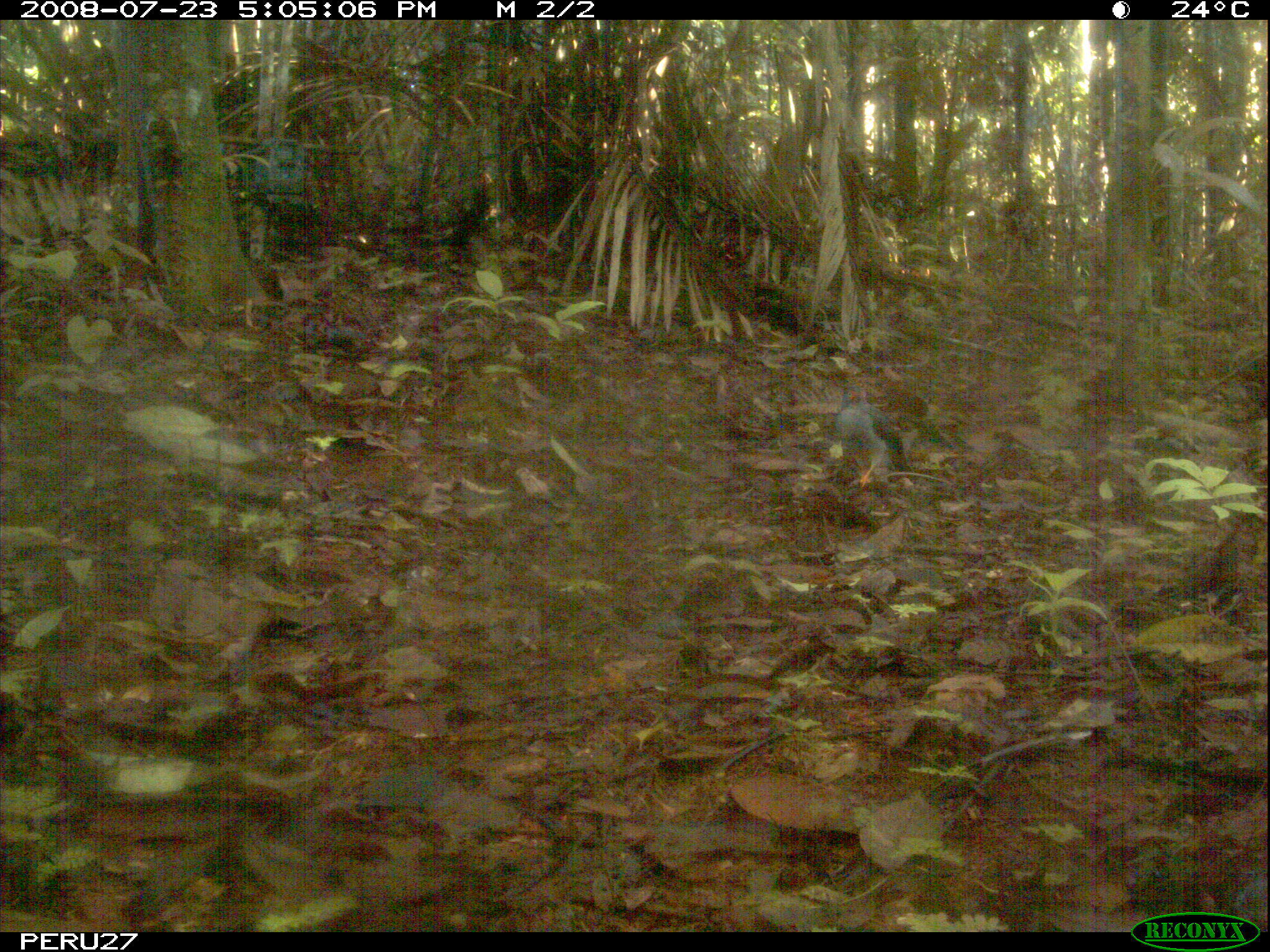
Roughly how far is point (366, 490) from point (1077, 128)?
7.29 feet

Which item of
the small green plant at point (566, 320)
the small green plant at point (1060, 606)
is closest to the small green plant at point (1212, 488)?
the small green plant at point (1060, 606)

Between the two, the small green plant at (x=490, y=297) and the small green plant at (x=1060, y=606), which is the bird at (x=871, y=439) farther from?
the small green plant at (x=490, y=297)

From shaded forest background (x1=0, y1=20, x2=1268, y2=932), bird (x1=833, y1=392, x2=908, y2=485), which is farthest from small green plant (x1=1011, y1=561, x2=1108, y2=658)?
bird (x1=833, y1=392, x2=908, y2=485)

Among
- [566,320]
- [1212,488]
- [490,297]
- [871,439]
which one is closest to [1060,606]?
[1212,488]

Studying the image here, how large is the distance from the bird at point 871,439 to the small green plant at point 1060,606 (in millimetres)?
924

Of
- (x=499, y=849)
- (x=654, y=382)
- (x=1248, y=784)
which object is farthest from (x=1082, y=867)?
(x=654, y=382)

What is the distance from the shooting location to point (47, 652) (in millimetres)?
1629

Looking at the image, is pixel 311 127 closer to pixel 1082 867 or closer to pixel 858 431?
pixel 858 431

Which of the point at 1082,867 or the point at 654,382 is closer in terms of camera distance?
the point at 1082,867

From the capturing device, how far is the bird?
2893 millimetres
